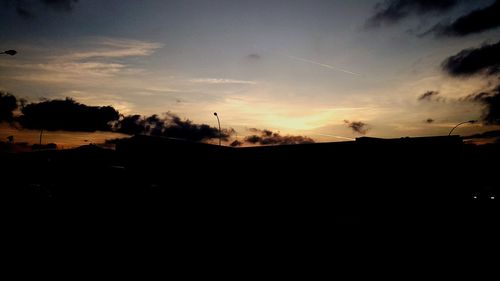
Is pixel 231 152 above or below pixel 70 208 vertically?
above

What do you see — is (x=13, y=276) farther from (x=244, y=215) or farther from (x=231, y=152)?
(x=231, y=152)

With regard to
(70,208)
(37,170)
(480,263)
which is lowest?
(37,170)

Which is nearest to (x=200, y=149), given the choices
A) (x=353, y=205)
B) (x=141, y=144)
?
(x=141, y=144)

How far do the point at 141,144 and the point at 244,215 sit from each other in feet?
96.0

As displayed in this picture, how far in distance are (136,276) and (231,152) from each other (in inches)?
1484

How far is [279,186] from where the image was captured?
3381 centimetres

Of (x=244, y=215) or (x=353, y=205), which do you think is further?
(x=353, y=205)

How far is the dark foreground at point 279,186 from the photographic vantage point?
61.0 feet

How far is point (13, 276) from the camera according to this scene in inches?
309

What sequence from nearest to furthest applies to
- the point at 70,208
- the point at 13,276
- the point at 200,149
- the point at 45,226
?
the point at 13,276 → the point at 45,226 → the point at 70,208 → the point at 200,149

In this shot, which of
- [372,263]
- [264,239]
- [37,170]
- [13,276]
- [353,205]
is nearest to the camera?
[13,276]

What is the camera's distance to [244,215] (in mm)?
18281

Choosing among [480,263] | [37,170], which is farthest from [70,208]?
[37,170]

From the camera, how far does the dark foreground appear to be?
18.6 meters
